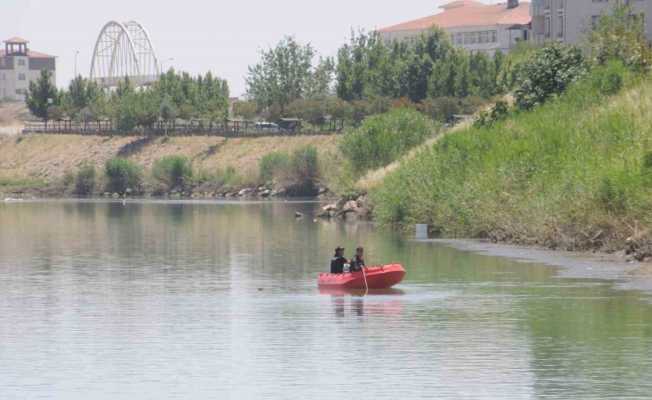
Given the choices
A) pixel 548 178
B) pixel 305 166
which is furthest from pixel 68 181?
pixel 548 178

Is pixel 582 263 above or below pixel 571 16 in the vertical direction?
below

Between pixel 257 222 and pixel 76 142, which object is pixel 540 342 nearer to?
pixel 257 222

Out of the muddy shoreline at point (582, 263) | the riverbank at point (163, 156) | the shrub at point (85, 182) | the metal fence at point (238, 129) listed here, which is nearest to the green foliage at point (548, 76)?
the muddy shoreline at point (582, 263)

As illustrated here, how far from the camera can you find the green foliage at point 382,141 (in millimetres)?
120125

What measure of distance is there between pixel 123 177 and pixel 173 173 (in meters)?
6.08

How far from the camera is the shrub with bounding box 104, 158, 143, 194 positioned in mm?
172000

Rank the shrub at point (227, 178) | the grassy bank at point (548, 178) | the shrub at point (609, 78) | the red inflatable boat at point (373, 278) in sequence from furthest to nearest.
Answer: the shrub at point (227, 178) < the shrub at point (609, 78) < the grassy bank at point (548, 178) < the red inflatable boat at point (373, 278)

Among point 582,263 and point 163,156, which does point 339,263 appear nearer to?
point 582,263

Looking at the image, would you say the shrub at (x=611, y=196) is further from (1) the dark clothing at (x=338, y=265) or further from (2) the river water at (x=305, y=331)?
(1) the dark clothing at (x=338, y=265)

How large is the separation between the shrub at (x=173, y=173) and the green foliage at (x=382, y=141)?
164ft

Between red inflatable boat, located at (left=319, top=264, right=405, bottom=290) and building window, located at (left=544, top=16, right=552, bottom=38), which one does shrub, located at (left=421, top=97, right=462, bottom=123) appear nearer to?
building window, located at (left=544, top=16, right=552, bottom=38)

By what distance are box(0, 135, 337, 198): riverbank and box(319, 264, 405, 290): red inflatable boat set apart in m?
97.6

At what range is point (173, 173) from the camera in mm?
170875

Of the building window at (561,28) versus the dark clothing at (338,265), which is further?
the building window at (561,28)
